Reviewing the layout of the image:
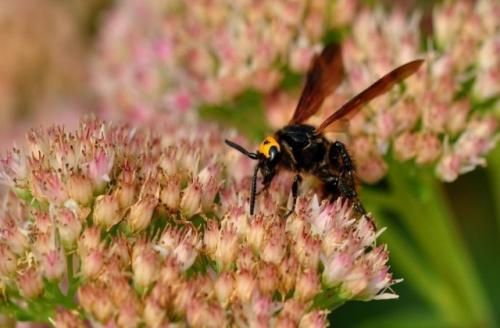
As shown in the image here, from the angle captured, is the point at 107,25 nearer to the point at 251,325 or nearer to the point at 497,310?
the point at 497,310

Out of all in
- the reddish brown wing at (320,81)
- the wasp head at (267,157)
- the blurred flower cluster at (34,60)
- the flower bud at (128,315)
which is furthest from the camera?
the blurred flower cluster at (34,60)

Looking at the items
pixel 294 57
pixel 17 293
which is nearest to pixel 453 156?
pixel 294 57

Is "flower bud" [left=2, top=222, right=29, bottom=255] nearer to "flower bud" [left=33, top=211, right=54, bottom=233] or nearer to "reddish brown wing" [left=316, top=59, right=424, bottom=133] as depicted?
"flower bud" [left=33, top=211, right=54, bottom=233]

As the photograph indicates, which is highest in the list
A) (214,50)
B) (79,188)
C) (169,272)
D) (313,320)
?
(214,50)

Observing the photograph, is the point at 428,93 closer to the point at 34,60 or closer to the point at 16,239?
the point at 16,239

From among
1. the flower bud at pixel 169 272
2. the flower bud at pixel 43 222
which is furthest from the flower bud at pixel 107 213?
the flower bud at pixel 169 272

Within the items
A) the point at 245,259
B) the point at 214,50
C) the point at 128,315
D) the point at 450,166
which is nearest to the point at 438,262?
the point at 450,166

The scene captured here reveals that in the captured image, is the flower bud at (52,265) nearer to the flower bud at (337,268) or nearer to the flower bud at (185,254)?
the flower bud at (185,254)
